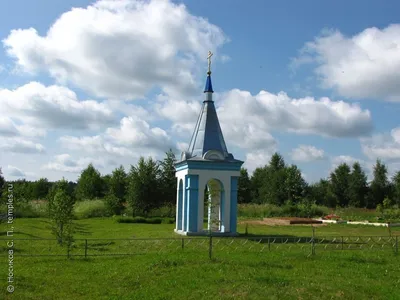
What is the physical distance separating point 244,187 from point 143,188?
111 feet

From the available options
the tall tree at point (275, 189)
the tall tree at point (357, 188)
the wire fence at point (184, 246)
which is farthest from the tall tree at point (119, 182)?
the wire fence at point (184, 246)

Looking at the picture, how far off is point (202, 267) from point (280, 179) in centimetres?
5294

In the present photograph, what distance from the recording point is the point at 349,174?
228 ft

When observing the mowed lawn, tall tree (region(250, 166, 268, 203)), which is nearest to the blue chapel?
the mowed lawn

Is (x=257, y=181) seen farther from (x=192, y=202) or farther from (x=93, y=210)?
(x=192, y=202)

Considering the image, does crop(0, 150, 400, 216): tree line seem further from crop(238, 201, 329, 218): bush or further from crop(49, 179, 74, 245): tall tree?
crop(49, 179, 74, 245): tall tree

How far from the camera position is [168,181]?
44.8m

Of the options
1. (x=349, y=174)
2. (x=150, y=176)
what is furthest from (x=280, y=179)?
(x=150, y=176)

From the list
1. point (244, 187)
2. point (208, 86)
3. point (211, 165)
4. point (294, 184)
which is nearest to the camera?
point (211, 165)

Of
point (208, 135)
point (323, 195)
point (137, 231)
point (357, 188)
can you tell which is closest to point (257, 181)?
point (323, 195)

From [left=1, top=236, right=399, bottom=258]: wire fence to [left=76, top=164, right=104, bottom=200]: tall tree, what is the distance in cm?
5003

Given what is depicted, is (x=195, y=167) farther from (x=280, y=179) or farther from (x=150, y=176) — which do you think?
(x=280, y=179)

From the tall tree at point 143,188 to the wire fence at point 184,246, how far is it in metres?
22.4

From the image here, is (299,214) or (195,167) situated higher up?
(195,167)
